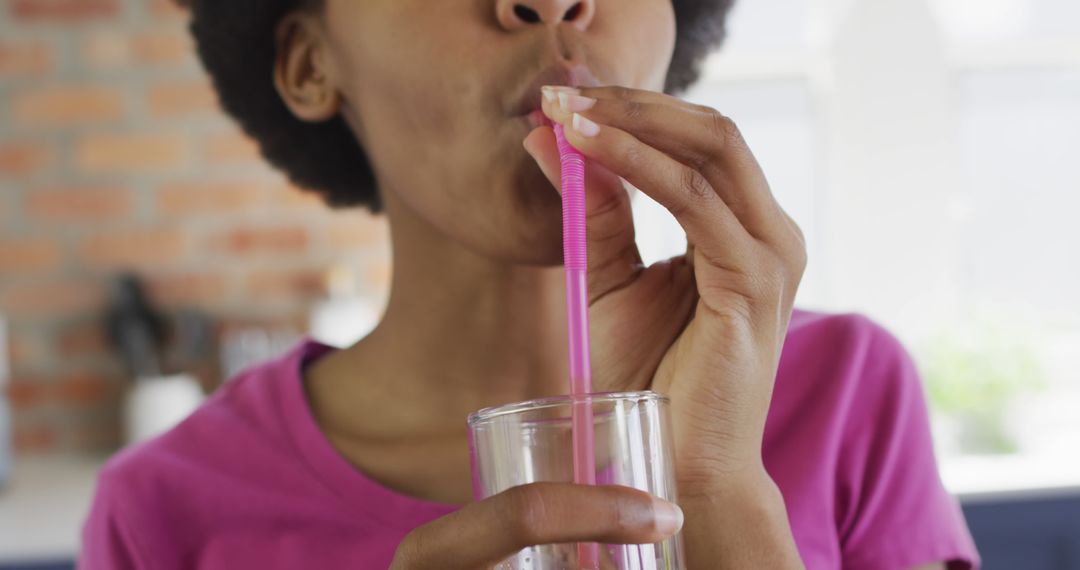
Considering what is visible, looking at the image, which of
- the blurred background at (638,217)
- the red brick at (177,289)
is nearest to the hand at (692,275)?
the blurred background at (638,217)

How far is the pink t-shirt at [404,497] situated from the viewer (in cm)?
89

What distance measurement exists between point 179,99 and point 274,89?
1594mm

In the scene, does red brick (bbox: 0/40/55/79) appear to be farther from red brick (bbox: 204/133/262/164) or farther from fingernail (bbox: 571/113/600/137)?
fingernail (bbox: 571/113/600/137)

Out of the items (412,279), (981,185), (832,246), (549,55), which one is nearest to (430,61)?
(549,55)

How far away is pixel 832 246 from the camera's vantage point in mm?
2887

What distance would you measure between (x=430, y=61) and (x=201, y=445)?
424 mm

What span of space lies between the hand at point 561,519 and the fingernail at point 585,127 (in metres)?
0.20

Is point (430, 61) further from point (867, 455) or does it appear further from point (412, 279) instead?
point (867, 455)

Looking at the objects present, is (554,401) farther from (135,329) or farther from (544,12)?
(135,329)

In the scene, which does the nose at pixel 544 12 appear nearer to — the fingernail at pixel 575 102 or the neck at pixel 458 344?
the fingernail at pixel 575 102

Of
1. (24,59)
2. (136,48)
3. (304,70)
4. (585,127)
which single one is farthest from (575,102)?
(24,59)

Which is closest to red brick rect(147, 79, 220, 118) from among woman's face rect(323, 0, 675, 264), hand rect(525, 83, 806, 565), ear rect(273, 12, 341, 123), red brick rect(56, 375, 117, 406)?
A: red brick rect(56, 375, 117, 406)

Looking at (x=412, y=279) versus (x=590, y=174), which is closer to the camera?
(x=590, y=174)

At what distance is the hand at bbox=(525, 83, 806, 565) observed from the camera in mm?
613
